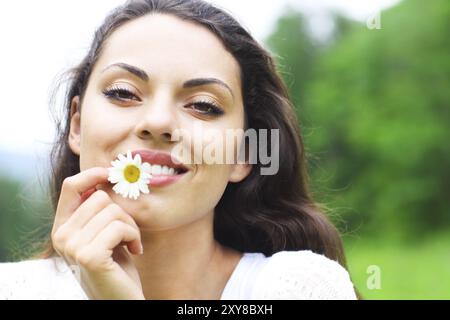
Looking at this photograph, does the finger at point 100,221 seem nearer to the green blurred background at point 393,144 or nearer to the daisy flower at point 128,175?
the daisy flower at point 128,175

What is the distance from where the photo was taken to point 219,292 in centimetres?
273

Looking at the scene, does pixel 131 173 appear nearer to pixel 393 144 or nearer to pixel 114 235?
pixel 114 235

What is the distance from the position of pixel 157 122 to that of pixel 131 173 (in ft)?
0.66

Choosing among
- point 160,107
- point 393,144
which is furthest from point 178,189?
point 393,144

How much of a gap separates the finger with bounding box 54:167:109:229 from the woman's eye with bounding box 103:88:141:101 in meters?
0.32

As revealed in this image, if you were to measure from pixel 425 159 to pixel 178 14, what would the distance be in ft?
70.4

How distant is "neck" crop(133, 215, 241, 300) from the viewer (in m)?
2.63

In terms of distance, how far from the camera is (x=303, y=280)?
2.44 meters

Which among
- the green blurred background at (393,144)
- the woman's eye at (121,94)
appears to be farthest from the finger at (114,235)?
the green blurred background at (393,144)

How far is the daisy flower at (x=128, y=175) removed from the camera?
2238 millimetres

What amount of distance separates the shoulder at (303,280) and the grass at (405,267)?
34.1 feet

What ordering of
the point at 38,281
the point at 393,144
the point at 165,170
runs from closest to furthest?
the point at 165,170
the point at 38,281
the point at 393,144

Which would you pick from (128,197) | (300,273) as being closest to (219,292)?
(300,273)

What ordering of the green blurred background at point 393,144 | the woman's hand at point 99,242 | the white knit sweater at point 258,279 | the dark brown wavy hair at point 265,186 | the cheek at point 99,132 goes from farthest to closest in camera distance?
the green blurred background at point 393,144 → the dark brown wavy hair at point 265,186 → the white knit sweater at point 258,279 → the cheek at point 99,132 → the woman's hand at point 99,242
